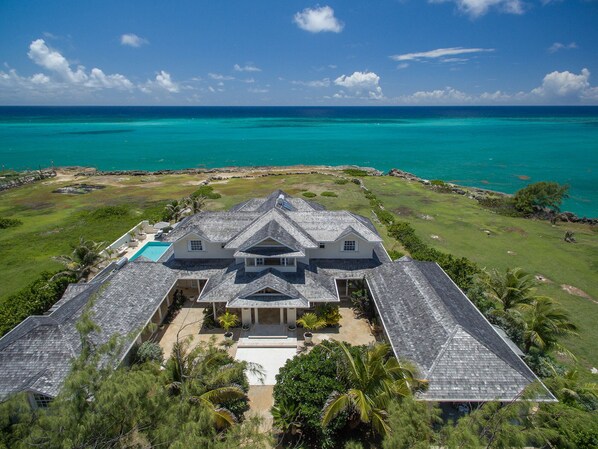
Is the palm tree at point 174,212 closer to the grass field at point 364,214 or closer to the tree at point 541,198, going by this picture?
the grass field at point 364,214

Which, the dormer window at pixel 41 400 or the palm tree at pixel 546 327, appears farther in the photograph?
the palm tree at pixel 546 327

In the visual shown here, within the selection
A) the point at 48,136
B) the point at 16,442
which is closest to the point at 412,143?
the point at 16,442

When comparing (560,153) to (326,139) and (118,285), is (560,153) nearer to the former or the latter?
(326,139)

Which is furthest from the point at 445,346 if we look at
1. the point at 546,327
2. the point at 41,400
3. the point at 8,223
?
the point at 8,223

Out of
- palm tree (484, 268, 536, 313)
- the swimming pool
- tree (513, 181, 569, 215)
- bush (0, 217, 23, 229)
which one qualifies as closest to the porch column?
palm tree (484, 268, 536, 313)

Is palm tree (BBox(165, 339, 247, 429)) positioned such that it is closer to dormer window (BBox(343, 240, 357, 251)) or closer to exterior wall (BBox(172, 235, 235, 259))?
exterior wall (BBox(172, 235, 235, 259))

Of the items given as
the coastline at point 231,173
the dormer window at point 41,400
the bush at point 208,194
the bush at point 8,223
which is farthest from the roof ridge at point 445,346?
the bush at point 8,223
